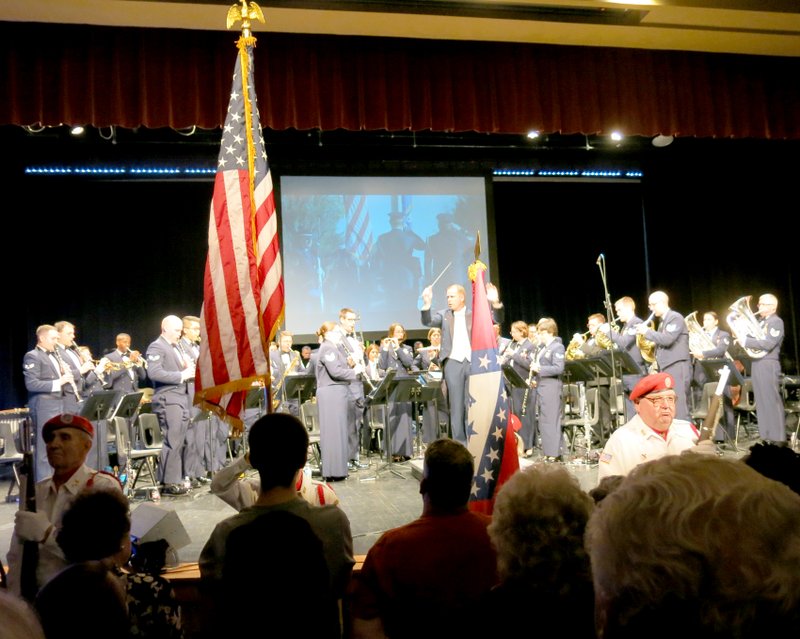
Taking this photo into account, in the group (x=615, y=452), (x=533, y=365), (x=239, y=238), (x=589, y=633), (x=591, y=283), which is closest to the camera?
(x=589, y=633)

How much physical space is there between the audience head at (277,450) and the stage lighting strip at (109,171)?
12.6m

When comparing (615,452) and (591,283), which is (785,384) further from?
(615,452)

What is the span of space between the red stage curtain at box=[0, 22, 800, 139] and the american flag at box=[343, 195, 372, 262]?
595 centimetres

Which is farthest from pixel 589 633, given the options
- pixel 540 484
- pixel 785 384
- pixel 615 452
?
pixel 785 384

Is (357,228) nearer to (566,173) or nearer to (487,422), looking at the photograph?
(566,173)

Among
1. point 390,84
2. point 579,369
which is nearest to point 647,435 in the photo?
point 390,84

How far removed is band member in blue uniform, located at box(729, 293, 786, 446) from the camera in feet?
31.4

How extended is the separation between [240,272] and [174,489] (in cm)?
463

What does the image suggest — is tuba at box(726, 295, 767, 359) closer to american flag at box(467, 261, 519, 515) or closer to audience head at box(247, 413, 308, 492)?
american flag at box(467, 261, 519, 515)

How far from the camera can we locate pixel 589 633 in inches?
65.0

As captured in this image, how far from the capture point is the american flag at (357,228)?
42.4 ft

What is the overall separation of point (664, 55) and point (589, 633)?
6966mm

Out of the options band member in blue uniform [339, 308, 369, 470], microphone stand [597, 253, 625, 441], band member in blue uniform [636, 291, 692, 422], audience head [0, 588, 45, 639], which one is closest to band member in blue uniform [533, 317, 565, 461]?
microphone stand [597, 253, 625, 441]

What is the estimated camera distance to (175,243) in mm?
16141
